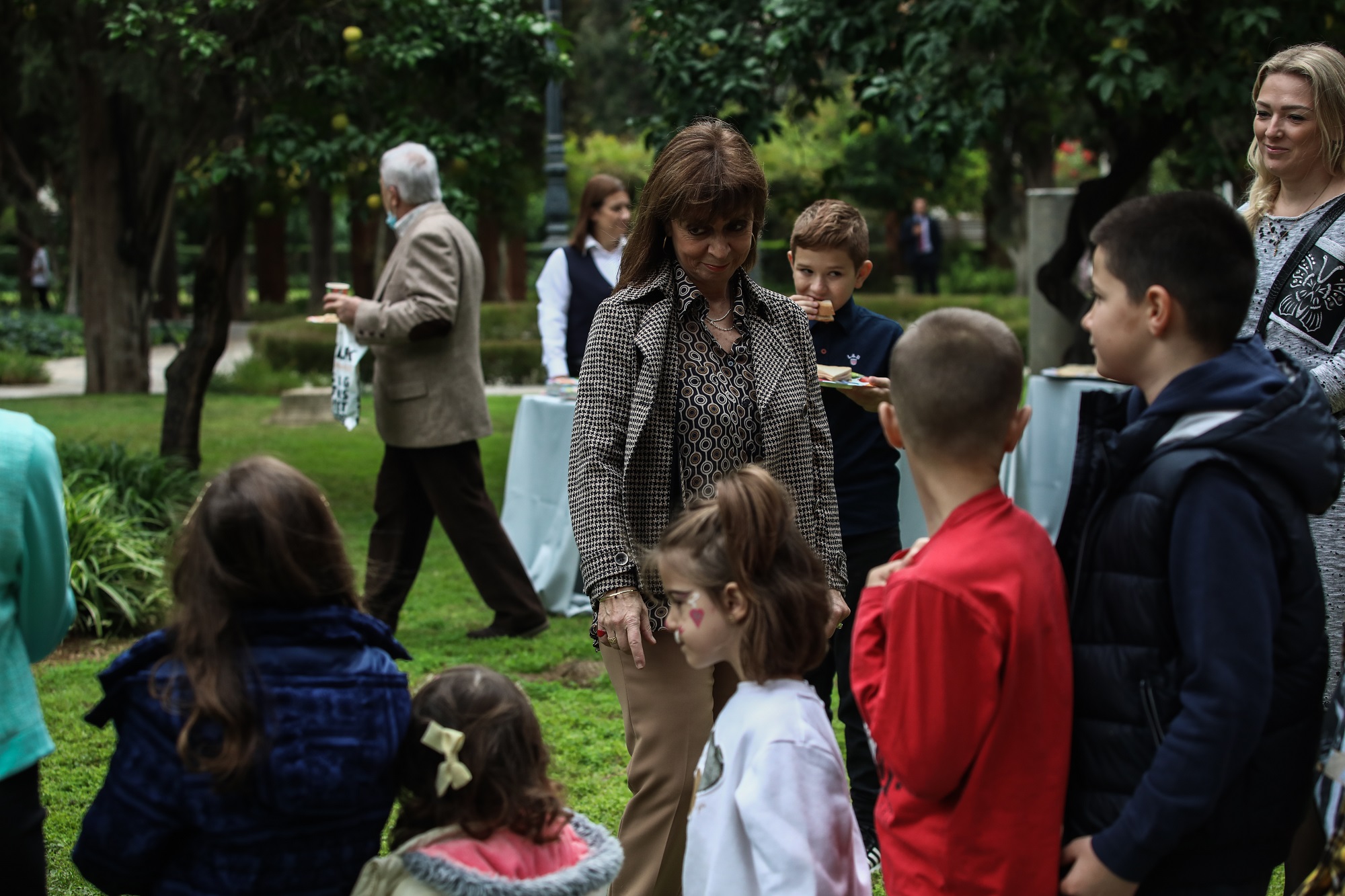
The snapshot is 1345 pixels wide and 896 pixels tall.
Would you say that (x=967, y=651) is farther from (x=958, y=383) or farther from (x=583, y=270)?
(x=583, y=270)

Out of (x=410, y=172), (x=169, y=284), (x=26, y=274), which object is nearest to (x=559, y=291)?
(x=410, y=172)

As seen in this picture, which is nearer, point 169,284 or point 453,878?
point 453,878

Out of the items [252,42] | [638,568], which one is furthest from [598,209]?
[638,568]

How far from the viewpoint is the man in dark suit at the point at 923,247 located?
2789 cm

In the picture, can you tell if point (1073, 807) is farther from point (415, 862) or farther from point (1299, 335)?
point (1299, 335)

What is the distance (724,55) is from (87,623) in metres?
4.72

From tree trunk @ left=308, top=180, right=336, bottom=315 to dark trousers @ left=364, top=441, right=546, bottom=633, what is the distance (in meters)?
21.3

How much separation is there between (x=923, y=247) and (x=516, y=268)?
10.0 metres

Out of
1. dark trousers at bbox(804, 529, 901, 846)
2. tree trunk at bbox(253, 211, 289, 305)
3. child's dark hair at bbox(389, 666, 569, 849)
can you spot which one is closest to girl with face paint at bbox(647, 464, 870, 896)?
child's dark hair at bbox(389, 666, 569, 849)

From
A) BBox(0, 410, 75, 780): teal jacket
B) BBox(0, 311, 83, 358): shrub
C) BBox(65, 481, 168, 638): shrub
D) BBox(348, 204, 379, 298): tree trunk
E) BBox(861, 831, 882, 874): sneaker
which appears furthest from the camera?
BBox(348, 204, 379, 298): tree trunk

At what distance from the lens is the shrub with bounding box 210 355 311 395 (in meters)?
17.8

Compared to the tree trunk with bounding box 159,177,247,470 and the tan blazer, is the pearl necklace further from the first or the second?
A: the tree trunk with bounding box 159,177,247,470

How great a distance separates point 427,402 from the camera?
19.8 ft

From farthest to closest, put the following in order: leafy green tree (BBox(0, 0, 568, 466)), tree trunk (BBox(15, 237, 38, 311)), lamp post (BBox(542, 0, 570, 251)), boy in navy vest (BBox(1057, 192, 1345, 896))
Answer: tree trunk (BBox(15, 237, 38, 311))
lamp post (BBox(542, 0, 570, 251))
leafy green tree (BBox(0, 0, 568, 466))
boy in navy vest (BBox(1057, 192, 1345, 896))
